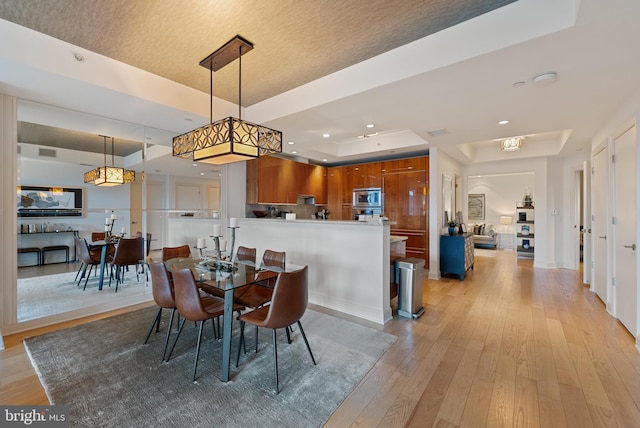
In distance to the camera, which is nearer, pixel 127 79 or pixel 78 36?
pixel 78 36

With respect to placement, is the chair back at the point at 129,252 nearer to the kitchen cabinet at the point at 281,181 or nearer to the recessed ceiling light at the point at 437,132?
the kitchen cabinet at the point at 281,181

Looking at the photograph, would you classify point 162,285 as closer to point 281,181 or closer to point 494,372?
point 494,372

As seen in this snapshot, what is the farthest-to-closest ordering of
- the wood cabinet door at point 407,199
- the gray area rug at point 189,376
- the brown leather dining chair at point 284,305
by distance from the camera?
the wood cabinet door at point 407,199 < the brown leather dining chair at point 284,305 < the gray area rug at point 189,376

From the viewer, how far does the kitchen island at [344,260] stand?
326 cm

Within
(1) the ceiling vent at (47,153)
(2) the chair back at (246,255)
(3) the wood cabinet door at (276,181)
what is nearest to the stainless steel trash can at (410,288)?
(2) the chair back at (246,255)

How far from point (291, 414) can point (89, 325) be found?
2759 mm

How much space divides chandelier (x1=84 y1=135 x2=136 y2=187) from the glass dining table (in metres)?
1.61

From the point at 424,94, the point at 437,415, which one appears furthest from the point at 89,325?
the point at 424,94

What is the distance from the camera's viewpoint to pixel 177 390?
198 centimetres

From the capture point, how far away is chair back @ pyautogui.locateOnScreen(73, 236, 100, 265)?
3.48 meters

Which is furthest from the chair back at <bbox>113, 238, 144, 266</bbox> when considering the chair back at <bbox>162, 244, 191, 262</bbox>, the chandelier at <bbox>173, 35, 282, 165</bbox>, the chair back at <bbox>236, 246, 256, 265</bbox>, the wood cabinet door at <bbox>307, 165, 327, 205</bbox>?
the wood cabinet door at <bbox>307, 165, 327, 205</bbox>

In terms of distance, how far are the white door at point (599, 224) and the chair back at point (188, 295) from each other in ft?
16.4

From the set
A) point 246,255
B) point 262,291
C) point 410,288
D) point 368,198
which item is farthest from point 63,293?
point 368,198

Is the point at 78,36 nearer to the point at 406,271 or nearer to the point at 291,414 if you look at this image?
the point at 291,414
